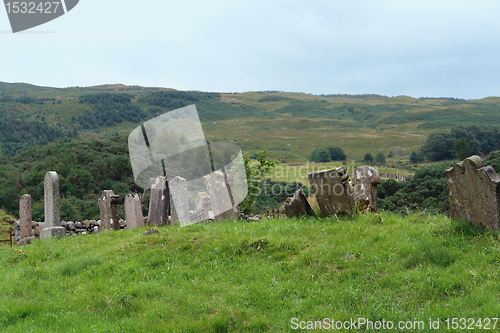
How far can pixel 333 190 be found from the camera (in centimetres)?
925

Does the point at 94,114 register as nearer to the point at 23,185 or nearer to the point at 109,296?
the point at 23,185

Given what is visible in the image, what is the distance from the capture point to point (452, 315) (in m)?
4.42

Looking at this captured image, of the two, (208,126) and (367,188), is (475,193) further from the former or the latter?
(208,126)

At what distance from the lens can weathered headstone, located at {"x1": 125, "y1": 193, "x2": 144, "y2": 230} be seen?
13383mm

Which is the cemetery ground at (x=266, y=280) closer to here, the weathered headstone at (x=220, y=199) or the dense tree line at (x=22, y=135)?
the weathered headstone at (x=220, y=199)

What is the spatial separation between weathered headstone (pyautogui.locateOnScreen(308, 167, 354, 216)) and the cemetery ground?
0.70m

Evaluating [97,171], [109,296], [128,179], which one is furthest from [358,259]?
[97,171]

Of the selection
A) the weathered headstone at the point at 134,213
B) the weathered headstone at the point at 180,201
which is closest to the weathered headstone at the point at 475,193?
the weathered headstone at the point at 180,201

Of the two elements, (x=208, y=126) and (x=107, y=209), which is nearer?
(x=107, y=209)

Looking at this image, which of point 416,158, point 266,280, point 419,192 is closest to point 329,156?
point 416,158

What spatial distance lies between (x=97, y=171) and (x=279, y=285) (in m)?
34.2

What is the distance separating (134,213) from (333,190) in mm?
8194

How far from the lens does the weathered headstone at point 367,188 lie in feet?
32.0

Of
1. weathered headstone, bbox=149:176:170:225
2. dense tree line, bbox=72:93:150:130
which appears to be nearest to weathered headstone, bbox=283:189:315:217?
weathered headstone, bbox=149:176:170:225
